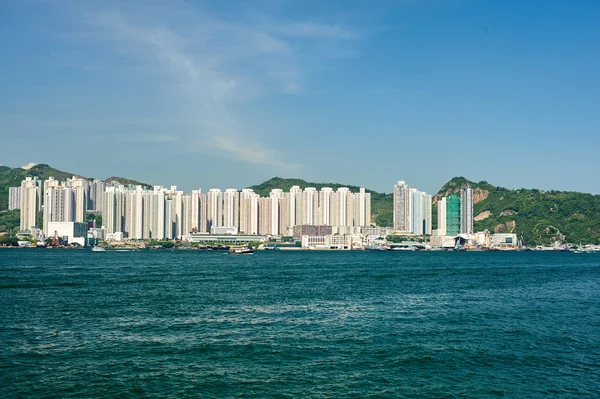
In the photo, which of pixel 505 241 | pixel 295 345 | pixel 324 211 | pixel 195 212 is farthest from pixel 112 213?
pixel 295 345

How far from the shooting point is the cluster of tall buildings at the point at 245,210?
131000 mm

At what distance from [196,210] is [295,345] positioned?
124 metres

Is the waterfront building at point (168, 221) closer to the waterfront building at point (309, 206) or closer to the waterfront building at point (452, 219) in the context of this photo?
the waterfront building at point (309, 206)

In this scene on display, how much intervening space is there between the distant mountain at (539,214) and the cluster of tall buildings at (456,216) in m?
14.0

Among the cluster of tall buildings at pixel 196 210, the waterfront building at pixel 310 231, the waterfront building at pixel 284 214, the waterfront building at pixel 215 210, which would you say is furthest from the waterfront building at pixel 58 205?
the waterfront building at pixel 310 231

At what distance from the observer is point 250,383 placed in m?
12.1

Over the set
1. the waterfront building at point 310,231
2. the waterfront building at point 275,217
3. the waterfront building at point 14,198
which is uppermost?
the waterfront building at point 14,198

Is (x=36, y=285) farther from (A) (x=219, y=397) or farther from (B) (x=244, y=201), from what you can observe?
(B) (x=244, y=201)

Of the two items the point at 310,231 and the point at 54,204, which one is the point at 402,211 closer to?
the point at 310,231

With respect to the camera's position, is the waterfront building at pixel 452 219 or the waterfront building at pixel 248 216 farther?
the waterfront building at pixel 452 219

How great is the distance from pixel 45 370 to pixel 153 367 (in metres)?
2.32

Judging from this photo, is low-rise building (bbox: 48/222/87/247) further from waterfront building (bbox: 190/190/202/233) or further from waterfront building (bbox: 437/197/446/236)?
waterfront building (bbox: 437/197/446/236)

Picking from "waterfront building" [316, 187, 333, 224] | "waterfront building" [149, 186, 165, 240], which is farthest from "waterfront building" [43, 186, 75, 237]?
"waterfront building" [316, 187, 333, 224]

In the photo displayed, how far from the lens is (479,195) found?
179 metres
